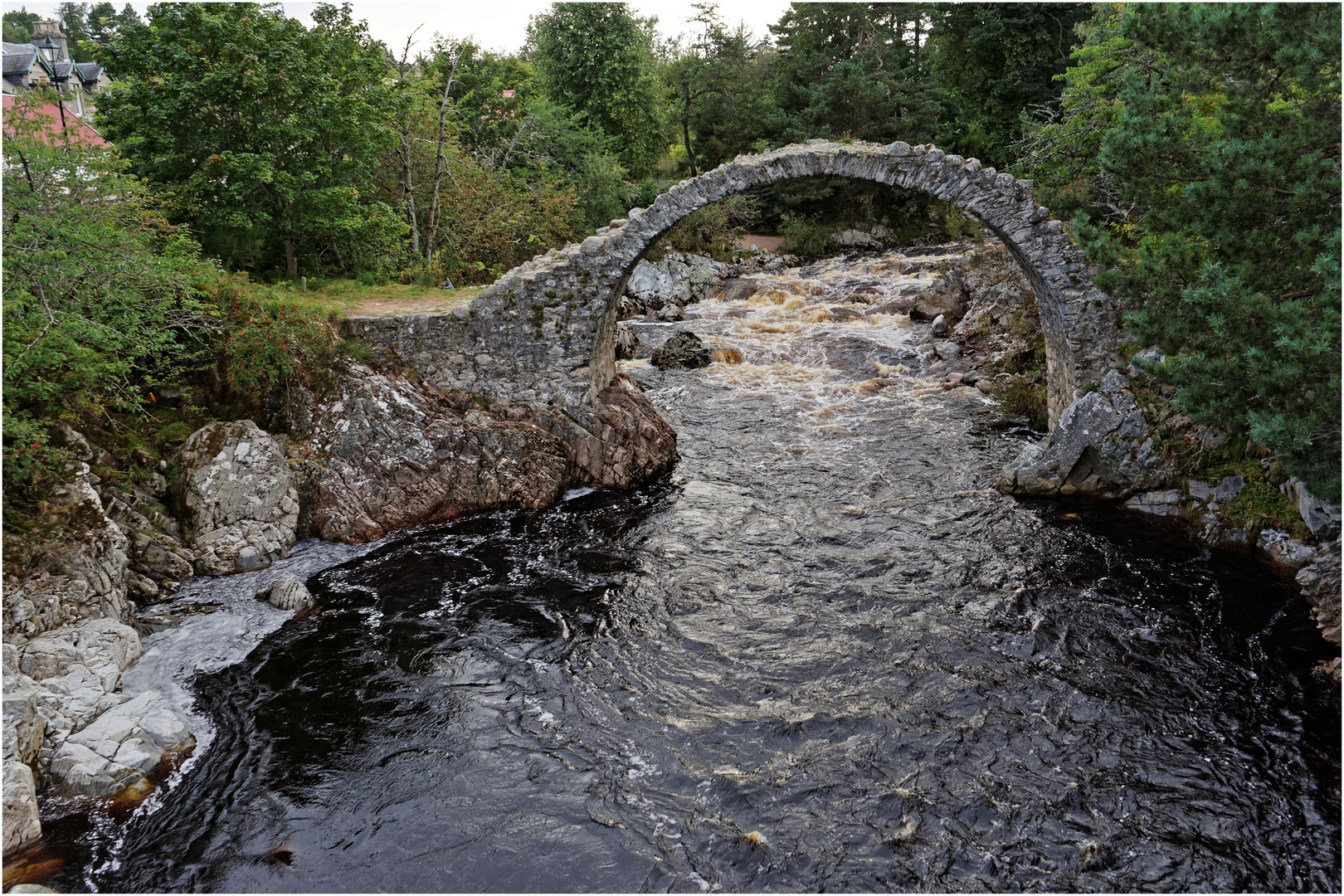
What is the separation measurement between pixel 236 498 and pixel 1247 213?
13022mm

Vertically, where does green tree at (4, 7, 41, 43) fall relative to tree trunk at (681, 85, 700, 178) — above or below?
above

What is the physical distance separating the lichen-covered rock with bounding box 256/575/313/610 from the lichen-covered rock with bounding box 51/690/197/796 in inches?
83.8

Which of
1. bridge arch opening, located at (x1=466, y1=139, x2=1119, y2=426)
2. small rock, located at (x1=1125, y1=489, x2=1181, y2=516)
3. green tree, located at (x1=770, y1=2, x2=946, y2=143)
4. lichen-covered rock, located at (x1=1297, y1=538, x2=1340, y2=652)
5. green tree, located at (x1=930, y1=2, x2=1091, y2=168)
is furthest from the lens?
green tree, located at (x1=770, y1=2, x2=946, y2=143)

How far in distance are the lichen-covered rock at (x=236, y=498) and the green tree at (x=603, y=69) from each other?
2805cm

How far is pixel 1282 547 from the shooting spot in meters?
9.70

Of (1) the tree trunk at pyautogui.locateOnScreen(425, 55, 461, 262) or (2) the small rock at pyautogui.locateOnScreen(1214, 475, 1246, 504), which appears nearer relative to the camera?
(2) the small rock at pyautogui.locateOnScreen(1214, 475, 1246, 504)

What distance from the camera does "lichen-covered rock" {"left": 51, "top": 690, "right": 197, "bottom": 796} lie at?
21.6 feet

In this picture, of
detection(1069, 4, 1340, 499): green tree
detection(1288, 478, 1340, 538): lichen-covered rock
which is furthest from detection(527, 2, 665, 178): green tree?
detection(1288, 478, 1340, 538): lichen-covered rock

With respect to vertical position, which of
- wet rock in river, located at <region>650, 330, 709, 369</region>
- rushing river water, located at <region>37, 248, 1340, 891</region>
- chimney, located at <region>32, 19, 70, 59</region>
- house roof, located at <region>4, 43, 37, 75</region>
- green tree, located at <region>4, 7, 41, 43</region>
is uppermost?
green tree, located at <region>4, 7, 41, 43</region>

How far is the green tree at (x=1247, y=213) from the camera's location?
7.53 meters

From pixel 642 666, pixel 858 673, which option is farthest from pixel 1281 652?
pixel 642 666

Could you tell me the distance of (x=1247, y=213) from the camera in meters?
8.15

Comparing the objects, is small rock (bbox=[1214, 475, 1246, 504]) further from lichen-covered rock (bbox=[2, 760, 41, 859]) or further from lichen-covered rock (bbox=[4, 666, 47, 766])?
lichen-covered rock (bbox=[4, 666, 47, 766])

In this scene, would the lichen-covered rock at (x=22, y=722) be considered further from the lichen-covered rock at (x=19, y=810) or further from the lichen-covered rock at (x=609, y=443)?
the lichen-covered rock at (x=609, y=443)
